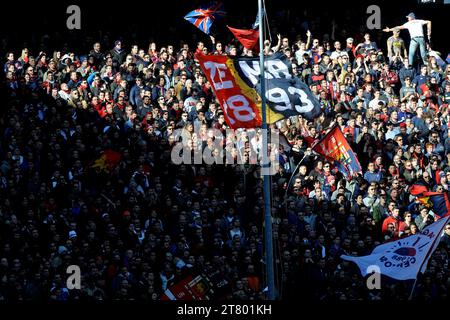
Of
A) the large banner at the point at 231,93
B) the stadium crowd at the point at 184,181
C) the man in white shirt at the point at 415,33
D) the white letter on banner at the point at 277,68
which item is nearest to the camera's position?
the large banner at the point at 231,93

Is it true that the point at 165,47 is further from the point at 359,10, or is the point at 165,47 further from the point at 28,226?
the point at 28,226

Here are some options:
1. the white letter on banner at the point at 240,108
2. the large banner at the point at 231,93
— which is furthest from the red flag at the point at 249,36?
the white letter on banner at the point at 240,108

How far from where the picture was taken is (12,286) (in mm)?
27500

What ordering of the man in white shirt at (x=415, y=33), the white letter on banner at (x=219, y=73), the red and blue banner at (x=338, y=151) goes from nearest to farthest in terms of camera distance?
the white letter on banner at (x=219, y=73), the red and blue banner at (x=338, y=151), the man in white shirt at (x=415, y=33)

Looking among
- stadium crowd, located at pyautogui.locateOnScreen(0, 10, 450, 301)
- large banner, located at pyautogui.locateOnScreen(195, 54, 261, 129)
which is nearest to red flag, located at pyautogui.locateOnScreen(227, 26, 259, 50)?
large banner, located at pyautogui.locateOnScreen(195, 54, 261, 129)

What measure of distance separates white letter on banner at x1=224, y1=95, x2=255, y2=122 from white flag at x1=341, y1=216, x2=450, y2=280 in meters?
3.25

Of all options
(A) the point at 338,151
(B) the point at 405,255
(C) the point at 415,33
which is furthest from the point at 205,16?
(B) the point at 405,255

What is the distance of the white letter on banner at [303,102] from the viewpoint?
2716cm

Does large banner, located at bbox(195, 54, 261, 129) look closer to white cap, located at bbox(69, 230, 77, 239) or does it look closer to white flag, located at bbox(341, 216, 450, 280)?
white flag, located at bbox(341, 216, 450, 280)

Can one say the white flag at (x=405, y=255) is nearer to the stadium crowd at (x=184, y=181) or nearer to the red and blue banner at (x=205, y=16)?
the stadium crowd at (x=184, y=181)

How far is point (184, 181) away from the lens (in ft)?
101

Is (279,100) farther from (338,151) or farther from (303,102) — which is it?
(338,151)

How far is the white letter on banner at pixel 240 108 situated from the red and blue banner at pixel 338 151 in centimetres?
286

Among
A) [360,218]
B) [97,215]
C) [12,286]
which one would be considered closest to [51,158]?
[97,215]
